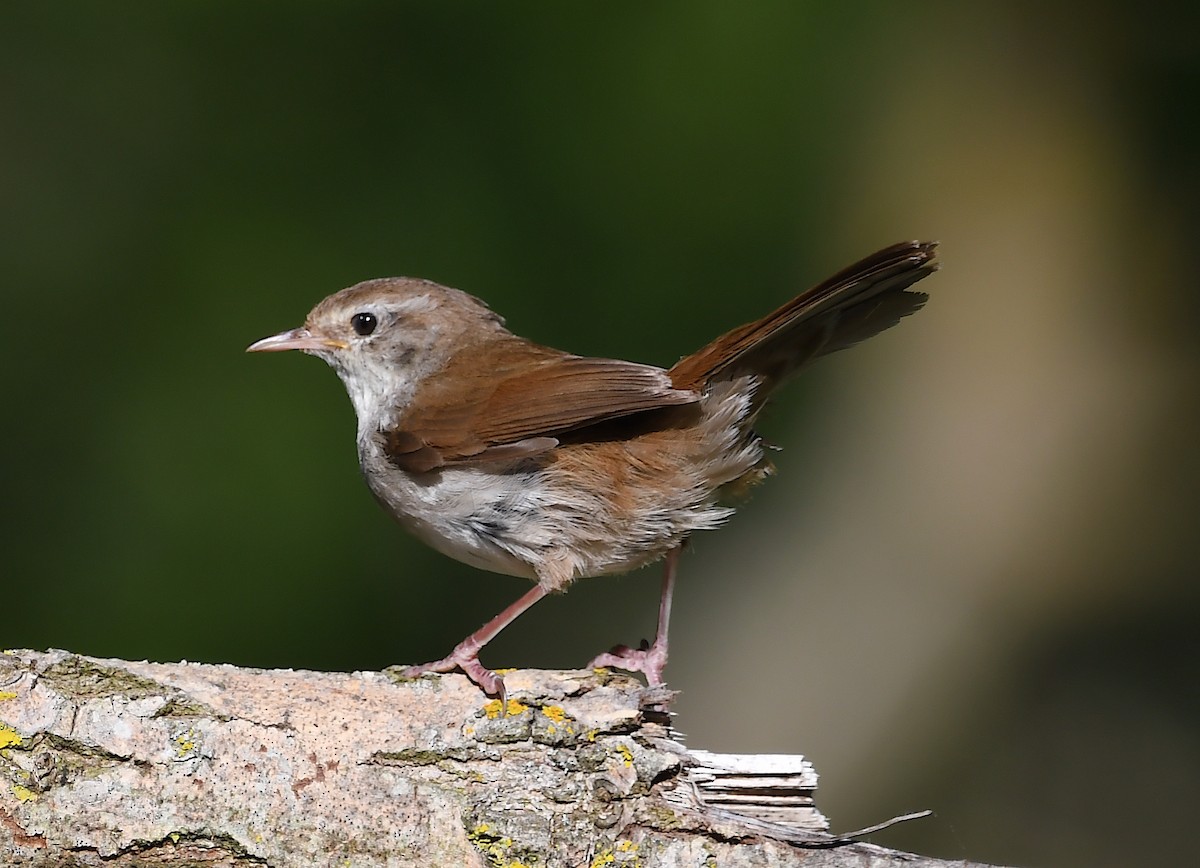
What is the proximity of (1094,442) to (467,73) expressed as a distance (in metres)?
5.08

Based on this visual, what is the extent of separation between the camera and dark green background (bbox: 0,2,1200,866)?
693cm

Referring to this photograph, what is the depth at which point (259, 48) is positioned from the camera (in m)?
7.79

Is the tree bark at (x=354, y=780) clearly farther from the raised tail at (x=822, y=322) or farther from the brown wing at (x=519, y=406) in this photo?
the raised tail at (x=822, y=322)

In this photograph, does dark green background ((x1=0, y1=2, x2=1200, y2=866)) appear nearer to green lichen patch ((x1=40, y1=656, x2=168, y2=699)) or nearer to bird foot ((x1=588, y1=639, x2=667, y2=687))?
bird foot ((x1=588, y1=639, x2=667, y2=687))

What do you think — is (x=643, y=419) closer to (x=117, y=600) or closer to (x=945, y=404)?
(x=117, y=600)

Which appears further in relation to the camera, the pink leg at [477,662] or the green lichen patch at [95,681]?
the pink leg at [477,662]

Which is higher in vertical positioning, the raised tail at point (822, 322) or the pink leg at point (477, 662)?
the raised tail at point (822, 322)

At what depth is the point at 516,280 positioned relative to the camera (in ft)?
24.2

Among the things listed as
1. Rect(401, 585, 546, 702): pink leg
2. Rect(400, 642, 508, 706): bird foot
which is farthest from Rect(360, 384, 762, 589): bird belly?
Rect(400, 642, 508, 706): bird foot

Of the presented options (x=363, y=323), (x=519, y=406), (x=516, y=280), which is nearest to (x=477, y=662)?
(x=519, y=406)

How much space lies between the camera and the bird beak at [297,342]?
4977 millimetres

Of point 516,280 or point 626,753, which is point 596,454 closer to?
point 626,753

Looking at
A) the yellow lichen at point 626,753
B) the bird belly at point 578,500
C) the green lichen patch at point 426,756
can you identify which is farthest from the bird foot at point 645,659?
the green lichen patch at point 426,756

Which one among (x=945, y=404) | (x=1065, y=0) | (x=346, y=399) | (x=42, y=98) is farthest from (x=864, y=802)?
(x=42, y=98)
